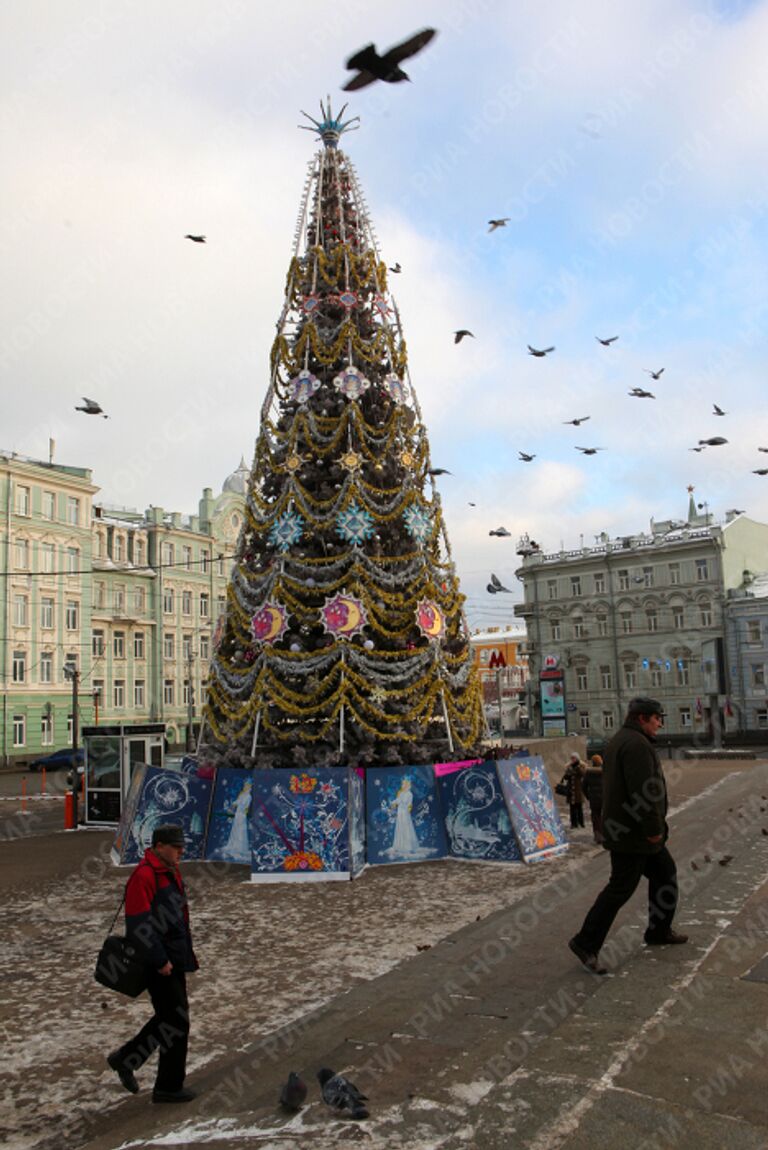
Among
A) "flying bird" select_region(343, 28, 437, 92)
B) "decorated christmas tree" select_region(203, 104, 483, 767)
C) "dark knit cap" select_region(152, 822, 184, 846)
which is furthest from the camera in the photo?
"decorated christmas tree" select_region(203, 104, 483, 767)

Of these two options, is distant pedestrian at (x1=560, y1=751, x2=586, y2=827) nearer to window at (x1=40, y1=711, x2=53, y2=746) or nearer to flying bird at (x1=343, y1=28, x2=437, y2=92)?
flying bird at (x1=343, y1=28, x2=437, y2=92)

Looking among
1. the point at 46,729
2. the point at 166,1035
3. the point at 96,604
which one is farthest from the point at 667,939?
the point at 96,604

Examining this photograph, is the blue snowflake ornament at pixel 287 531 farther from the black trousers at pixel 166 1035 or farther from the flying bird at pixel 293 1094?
the flying bird at pixel 293 1094

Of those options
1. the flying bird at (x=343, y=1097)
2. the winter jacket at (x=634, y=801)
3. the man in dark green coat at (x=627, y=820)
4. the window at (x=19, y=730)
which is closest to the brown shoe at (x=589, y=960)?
the man in dark green coat at (x=627, y=820)

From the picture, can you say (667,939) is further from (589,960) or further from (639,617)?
(639,617)

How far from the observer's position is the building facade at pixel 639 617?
51312 mm

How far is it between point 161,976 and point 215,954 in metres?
Answer: 3.16

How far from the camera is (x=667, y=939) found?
6840mm

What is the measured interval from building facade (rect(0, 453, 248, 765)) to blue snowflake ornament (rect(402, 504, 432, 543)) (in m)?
26.7

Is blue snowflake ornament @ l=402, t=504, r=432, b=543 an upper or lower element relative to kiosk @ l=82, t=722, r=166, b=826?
upper

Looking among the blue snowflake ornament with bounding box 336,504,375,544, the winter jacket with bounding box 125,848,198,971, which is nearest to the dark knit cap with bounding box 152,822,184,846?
the winter jacket with bounding box 125,848,198,971

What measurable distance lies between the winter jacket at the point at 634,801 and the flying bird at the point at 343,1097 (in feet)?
8.73

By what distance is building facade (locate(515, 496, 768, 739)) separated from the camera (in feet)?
168

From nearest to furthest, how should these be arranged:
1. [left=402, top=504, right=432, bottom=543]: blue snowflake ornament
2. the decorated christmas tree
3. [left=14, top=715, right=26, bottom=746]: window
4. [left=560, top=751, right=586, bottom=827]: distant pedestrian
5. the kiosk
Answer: the decorated christmas tree, [left=402, top=504, right=432, bottom=543]: blue snowflake ornament, [left=560, top=751, right=586, bottom=827]: distant pedestrian, the kiosk, [left=14, top=715, right=26, bottom=746]: window
